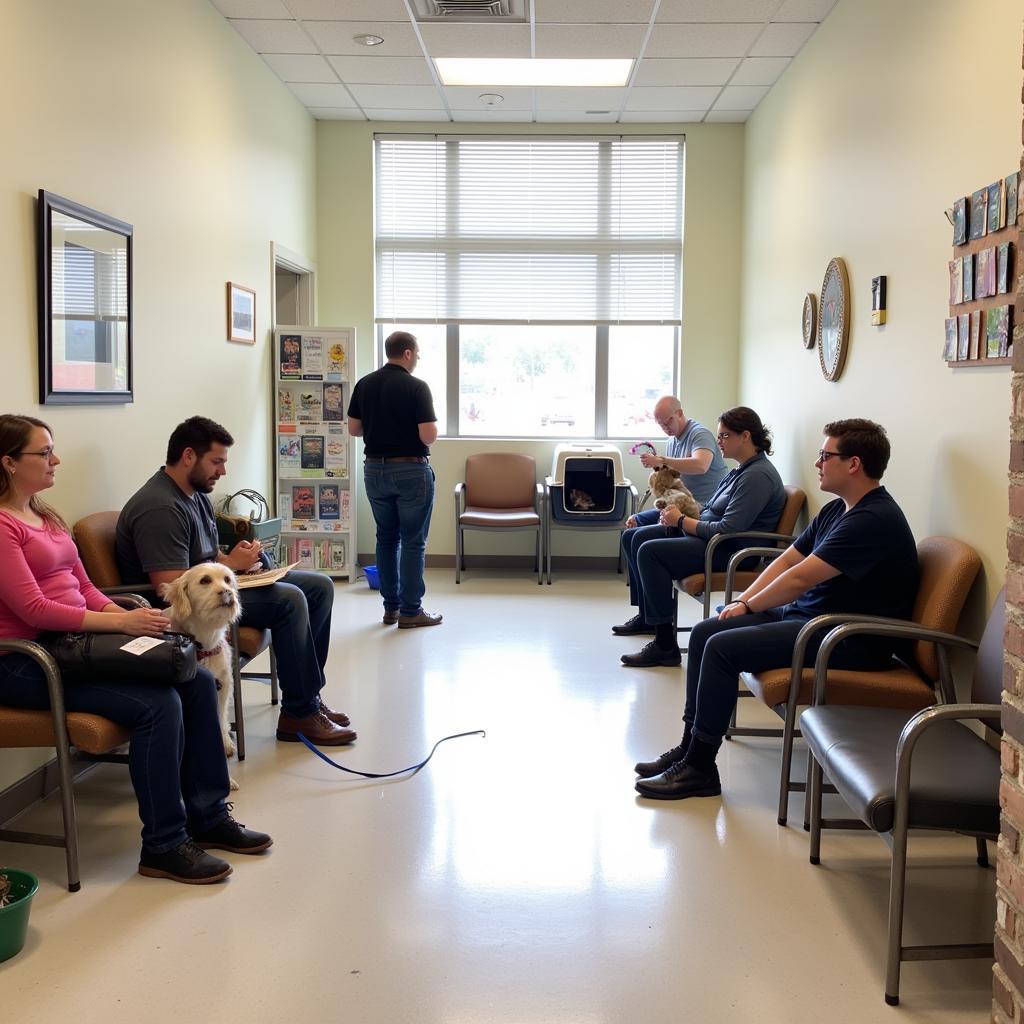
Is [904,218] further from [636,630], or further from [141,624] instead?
[141,624]

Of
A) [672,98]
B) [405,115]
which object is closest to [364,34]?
[405,115]

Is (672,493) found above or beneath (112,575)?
above

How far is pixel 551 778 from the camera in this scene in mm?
3314

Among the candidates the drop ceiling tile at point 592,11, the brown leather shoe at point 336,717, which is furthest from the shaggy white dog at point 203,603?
the drop ceiling tile at point 592,11

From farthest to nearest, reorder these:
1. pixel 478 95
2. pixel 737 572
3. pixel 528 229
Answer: pixel 528 229, pixel 478 95, pixel 737 572

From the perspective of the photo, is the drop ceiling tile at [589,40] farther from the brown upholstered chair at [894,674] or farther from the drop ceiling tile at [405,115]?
the brown upholstered chair at [894,674]

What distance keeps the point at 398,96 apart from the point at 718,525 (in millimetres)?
3681

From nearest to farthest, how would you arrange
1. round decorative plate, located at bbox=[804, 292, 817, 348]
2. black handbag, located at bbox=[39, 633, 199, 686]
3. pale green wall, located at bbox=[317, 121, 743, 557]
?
black handbag, located at bbox=[39, 633, 199, 686] < round decorative plate, located at bbox=[804, 292, 817, 348] < pale green wall, located at bbox=[317, 121, 743, 557]

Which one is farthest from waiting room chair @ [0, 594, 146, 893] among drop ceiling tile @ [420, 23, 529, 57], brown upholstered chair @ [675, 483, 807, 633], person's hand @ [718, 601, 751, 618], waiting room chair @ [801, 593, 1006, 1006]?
drop ceiling tile @ [420, 23, 529, 57]

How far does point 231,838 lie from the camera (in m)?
2.73

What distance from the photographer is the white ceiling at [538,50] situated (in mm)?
4934

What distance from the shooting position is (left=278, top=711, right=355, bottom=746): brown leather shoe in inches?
141

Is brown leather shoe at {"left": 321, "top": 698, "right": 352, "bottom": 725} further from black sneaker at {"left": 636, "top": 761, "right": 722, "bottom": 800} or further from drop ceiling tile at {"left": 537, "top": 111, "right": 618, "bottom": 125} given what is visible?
drop ceiling tile at {"left": 537, "top": 111, "right": 618, "bottom": 125}

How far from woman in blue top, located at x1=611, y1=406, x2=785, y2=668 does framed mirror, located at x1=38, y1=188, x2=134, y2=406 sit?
7.92 ft
